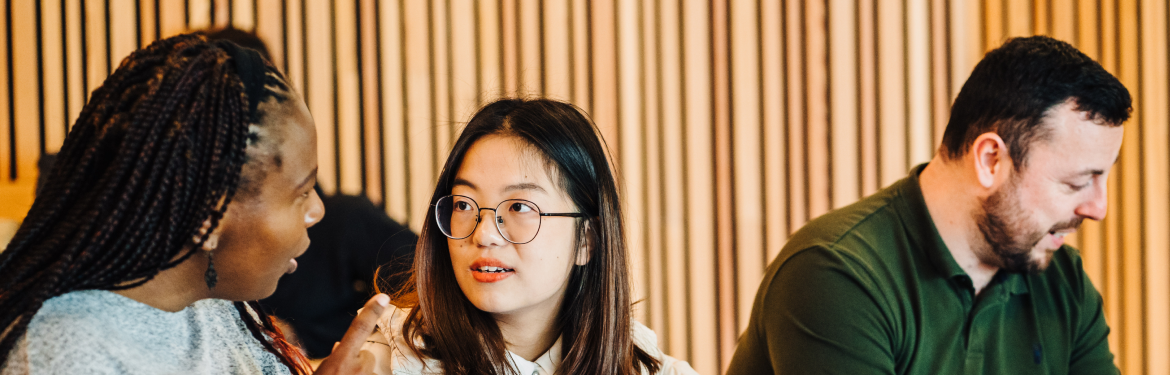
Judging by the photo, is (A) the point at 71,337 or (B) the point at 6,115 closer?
(A) the point at 71,337

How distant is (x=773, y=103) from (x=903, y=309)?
131cm

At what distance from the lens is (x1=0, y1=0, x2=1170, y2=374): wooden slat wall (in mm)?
2816

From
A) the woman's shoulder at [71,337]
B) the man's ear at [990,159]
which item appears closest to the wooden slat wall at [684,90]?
the man's ear at [990,159]

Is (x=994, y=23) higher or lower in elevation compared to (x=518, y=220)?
higher

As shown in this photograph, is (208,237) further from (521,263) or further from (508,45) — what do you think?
(508,45)

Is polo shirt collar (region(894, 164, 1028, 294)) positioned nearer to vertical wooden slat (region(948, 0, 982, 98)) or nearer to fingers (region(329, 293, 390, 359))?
vertical wooden slat (region(948, 0, 982, 98))

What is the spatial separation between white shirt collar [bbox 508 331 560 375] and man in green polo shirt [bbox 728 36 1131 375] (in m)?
0.56

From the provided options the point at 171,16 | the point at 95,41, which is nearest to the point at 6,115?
the point at 95,41

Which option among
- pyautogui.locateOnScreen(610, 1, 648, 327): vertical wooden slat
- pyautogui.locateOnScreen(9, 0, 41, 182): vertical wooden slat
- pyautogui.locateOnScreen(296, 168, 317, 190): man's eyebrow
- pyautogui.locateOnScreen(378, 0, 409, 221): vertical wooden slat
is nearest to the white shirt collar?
pyautogui.locateOnScreen(296, 168, 317, 190): man's eyebrow

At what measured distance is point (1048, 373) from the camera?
6.23 ft

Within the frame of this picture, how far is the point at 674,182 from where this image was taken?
9.50ft

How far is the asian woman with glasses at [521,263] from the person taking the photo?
54.7 inches

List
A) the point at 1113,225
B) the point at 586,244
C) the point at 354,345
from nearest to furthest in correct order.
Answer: the point at 354,345 → the point at 586,244 → the point at 1113,225

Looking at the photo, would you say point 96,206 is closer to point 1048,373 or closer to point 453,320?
point 453,320
